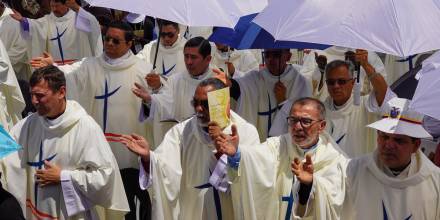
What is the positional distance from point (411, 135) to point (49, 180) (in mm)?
2515

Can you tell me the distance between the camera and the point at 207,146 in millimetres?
6625

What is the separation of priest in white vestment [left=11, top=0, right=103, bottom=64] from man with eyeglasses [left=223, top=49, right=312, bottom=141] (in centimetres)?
274

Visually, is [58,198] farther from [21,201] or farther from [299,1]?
[299,1]

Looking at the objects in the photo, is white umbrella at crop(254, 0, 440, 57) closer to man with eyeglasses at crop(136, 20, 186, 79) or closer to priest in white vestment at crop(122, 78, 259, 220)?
priest in white vestment at crop(122, 78, 259, 220)

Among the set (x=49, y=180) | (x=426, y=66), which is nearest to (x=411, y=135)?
(x=426, y=66)

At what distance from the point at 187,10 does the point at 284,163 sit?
1.58 meters

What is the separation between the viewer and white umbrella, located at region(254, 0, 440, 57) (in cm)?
612

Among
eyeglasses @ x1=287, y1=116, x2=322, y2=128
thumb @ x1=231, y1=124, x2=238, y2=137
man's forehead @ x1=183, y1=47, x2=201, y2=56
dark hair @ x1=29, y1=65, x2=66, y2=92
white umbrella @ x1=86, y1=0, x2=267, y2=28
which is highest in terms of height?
white umbrella @ x1=86, y1=0, x2=267, y2=28

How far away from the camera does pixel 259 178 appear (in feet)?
20.6

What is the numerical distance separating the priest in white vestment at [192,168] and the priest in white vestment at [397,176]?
1.00 metres

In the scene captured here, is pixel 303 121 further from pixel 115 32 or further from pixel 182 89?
pixel 115 32

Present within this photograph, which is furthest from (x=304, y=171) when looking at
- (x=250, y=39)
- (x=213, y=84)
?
(x=250, y=39)

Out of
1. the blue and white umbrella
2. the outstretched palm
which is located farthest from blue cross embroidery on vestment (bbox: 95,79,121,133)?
the blue and white umbrella

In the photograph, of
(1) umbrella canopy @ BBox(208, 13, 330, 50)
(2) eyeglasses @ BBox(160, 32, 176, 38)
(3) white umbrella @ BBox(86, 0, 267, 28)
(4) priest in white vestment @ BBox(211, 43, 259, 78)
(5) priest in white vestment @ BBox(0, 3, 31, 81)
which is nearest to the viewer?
(3) white umbrella @ BBox(86, 0, 267, 28)
